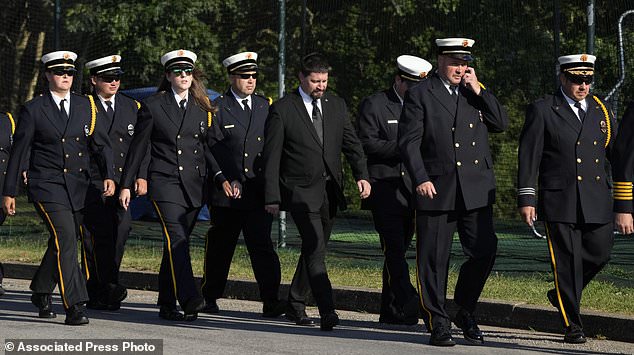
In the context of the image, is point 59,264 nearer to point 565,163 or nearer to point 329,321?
point 329,321

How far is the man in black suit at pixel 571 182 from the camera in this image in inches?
384

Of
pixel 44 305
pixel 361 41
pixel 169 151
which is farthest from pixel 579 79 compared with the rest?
pixel 361 41

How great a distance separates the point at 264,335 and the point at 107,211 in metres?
2.52

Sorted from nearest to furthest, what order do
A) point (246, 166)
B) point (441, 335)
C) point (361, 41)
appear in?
point (441, 335) → point (246, 166) → point (361, 41)

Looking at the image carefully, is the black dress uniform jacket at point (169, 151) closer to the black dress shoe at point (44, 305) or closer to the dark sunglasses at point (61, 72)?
the dark sunglasses at point (61, 72)

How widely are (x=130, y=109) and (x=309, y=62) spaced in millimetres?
2370

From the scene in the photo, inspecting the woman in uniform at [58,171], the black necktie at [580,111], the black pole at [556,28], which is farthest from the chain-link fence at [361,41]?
the woman in uniform at [58,171]

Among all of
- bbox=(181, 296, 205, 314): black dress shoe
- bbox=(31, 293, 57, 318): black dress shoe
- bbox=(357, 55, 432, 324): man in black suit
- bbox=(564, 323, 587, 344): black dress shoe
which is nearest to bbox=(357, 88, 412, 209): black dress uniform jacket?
bbox=(357, 55, 432, 324): man in black suit

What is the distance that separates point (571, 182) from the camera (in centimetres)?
979

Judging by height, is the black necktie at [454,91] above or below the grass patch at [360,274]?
above

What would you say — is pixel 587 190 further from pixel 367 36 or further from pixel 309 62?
pixel 367 36

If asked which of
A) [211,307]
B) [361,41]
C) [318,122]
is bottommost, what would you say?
[211,307]

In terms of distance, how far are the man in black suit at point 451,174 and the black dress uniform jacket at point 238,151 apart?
201 centimetres

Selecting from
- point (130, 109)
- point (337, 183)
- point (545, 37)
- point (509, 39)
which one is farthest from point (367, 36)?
point (337, 183)
